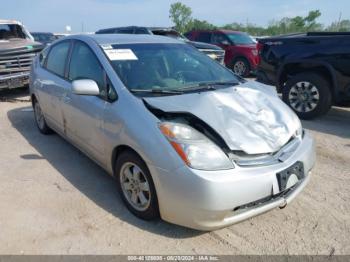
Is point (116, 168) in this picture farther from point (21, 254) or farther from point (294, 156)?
point (294, 156)

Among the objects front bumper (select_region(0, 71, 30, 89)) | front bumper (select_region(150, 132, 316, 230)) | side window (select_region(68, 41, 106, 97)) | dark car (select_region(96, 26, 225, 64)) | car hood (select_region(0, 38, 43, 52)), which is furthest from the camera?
dark car (select_region(96, 26, 225, 64))

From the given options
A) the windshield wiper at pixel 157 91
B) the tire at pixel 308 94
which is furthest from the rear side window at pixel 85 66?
the tire at pixel 308 94

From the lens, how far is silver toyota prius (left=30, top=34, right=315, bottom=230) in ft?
8.39

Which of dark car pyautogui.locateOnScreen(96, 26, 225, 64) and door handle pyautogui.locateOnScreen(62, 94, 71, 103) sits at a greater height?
dark car pyautogui.locateOnScreen(96, 26, 225, 64)

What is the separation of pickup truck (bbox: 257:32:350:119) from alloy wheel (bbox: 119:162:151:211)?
4.21 meters

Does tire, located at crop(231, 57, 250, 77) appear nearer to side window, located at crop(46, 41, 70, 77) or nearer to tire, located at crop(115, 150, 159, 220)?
side window, located at crop(46, 41, 70, 77)

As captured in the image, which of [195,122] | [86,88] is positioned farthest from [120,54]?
[195,122]

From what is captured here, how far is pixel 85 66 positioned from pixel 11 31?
22.8 ft

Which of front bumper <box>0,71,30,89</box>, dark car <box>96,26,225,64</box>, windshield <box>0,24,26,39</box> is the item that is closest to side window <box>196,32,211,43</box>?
dark car <box>96,26,225,64</box>

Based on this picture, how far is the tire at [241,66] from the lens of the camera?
12.0 m

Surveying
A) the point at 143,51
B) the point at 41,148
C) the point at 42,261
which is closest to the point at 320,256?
the point at 42,261

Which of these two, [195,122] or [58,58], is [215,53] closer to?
[58,58]

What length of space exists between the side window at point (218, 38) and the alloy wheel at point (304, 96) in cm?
698

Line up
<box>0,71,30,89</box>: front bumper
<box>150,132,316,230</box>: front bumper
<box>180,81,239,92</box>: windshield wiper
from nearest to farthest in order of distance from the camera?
<box>150,132,316,230</box>: front bumper < <box>180,81,239,92</box>: windshield wiper < <box>0,71,30,89</box>: front bumper
